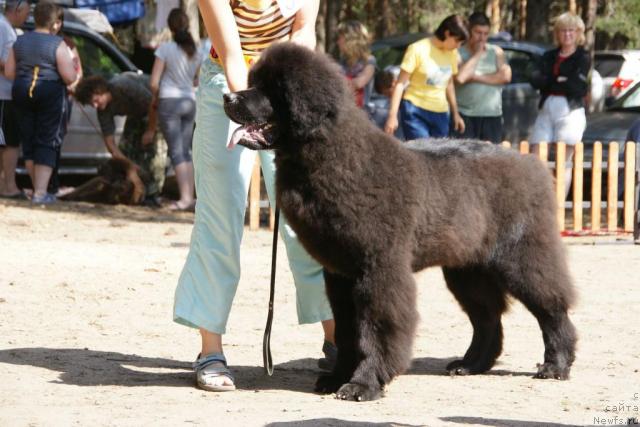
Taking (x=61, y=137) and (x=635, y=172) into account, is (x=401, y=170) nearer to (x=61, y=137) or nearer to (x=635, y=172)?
(x=635, y=172)

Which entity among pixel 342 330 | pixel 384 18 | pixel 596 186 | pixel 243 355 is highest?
pixel 384 18

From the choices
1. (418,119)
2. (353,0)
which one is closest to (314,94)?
(418,119)

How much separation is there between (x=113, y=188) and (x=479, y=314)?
28.8 feet

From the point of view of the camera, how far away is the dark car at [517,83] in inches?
700

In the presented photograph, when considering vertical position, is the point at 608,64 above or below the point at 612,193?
above

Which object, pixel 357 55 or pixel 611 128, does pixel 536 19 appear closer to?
pixel 611 128

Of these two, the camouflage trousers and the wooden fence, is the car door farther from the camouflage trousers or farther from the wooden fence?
the camouflage trousers

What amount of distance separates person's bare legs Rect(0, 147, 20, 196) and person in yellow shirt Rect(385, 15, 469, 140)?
4.91m

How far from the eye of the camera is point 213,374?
5652 millimetres

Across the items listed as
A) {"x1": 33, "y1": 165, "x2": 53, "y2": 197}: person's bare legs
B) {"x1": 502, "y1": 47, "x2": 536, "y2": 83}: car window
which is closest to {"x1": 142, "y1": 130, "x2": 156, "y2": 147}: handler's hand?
{"x1": 33, "y1": 165, "x2": 53, "y2": 197}: person's bare legs

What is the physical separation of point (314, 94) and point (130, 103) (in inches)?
375

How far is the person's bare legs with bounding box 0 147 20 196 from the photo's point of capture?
14062 mm

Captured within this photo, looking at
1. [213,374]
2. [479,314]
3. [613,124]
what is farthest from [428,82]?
[213,374]

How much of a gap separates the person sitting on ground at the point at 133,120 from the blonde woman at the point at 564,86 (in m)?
4.69
